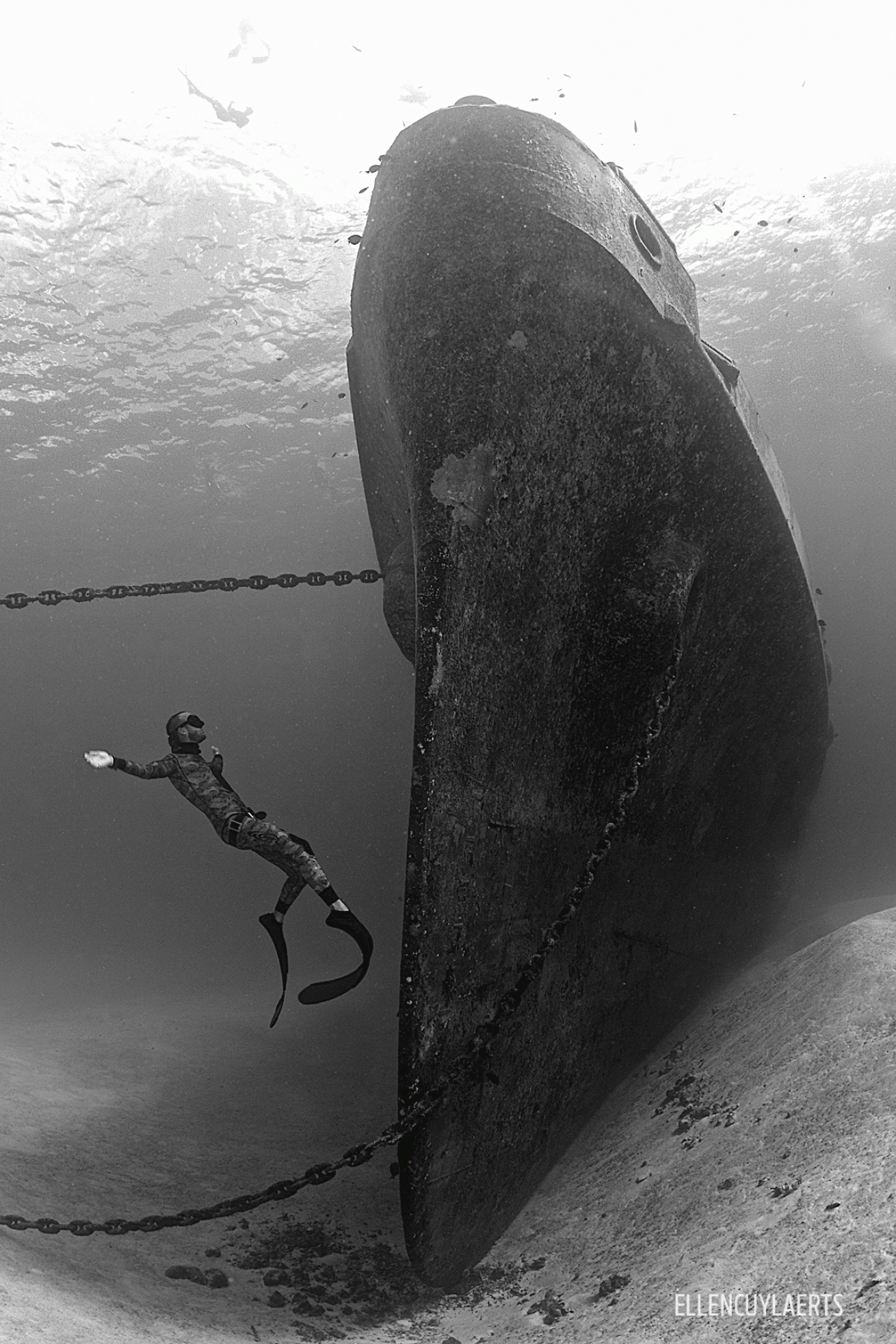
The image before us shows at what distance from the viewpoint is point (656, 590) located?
387 centimetres

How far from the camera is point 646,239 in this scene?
3951mm

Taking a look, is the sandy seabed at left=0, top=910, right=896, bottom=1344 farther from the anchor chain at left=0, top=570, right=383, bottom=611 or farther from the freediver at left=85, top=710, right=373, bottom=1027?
the anchor chain at left=0, top=570, right=383, bottom=611

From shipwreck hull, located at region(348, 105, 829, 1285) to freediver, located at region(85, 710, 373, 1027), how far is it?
0.34m

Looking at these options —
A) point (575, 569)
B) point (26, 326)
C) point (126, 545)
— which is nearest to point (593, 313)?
point (575, 569)

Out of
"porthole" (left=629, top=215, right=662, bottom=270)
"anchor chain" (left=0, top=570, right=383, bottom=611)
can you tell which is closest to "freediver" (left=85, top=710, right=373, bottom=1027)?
"anchor chain" (left=0, top=570, right=383, bottom=611)

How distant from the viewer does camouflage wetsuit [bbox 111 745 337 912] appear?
3.00m

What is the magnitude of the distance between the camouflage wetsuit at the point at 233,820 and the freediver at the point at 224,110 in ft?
55.7

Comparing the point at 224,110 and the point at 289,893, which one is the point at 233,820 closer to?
the point at 289,893

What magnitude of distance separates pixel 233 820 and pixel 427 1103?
1.38 meters

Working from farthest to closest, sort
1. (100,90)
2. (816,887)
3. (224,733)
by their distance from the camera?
1. (224,733)
2. (100,90)
3. (816,887)

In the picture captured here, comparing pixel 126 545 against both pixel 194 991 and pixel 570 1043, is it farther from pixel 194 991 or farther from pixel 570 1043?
pixel 570 1043

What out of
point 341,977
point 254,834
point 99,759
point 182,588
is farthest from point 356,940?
point 182,588

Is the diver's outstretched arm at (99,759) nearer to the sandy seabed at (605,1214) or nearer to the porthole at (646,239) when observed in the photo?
the sandy seabed at (605,1214)

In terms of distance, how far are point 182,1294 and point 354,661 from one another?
97.6 feet
